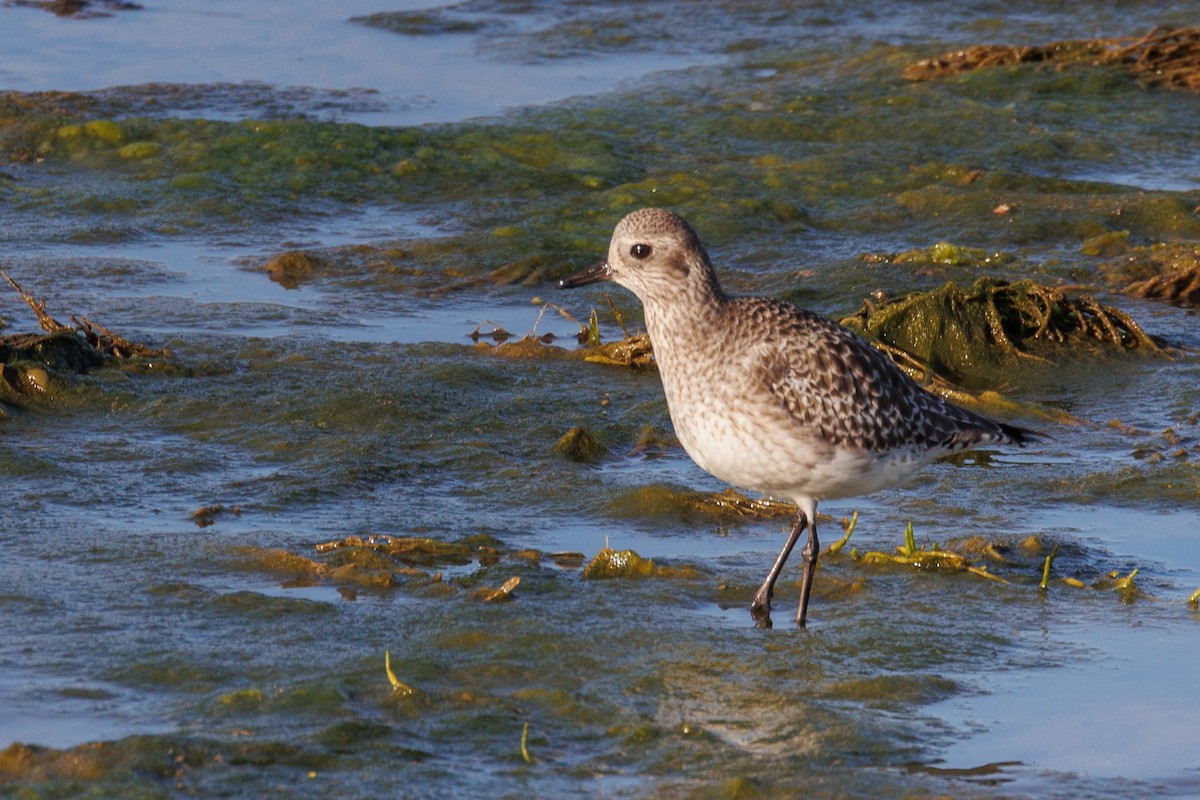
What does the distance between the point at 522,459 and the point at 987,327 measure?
8.88ft

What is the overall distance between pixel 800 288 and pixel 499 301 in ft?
5.51

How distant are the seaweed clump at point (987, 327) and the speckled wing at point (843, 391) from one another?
7.35 ft

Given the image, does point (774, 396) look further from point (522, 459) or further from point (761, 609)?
point (522, 459)

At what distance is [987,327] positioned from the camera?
8.74 metres

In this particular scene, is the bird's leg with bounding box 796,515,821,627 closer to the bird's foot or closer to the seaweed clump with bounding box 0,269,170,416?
the bird's foot

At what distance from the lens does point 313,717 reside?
4.90 meters

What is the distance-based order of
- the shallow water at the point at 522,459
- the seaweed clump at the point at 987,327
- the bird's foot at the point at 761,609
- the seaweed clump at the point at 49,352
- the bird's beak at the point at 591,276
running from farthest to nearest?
the seaweed clump at the point at 987,327
the seaweed clump at the point at 49,352
the bird's beak at the point at 591,276
the bird's foot at the point at 761,609
the shallow water at the point at 522,459

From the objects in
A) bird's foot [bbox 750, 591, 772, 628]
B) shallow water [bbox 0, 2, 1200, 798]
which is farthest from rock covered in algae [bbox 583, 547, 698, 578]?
bird's foot [bbox 750, 591, 772, 628]

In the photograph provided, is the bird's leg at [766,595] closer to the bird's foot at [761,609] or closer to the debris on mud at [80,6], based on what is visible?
the bird's foot at [761,609]

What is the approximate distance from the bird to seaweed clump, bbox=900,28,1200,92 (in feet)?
26.5

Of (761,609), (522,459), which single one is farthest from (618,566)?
(522,459)

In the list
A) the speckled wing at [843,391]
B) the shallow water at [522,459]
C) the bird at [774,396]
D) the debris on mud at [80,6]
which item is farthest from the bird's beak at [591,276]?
the debris on mud at [80,6]

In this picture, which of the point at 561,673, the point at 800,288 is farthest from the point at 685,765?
the point at 800,288

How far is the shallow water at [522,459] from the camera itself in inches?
195
